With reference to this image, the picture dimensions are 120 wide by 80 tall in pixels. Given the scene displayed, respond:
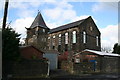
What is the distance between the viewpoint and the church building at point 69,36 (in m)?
37.0

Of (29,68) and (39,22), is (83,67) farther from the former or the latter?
(39,22)

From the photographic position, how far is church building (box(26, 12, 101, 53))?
121 ft

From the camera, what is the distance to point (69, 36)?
1512 inches

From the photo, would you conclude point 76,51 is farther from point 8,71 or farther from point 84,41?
point 8,71

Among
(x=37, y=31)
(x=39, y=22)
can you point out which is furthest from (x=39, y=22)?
(x=37, y=31)

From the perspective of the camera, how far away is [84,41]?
38.0 metres

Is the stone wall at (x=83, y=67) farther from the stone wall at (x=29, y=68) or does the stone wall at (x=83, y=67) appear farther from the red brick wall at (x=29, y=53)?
the stone wall at (x=29, y=68)

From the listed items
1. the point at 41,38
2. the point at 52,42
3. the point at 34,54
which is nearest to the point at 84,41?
the point at 52,42

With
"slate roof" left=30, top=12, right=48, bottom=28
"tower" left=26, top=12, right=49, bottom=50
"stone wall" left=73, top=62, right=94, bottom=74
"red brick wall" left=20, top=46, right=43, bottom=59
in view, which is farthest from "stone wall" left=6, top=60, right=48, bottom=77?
"slate roof" left=30, top=12, right=48, bottom=28

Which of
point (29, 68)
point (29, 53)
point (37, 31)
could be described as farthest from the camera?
point (37, 31)

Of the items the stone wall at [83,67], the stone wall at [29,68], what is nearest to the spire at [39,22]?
the stone wall at [83,67]

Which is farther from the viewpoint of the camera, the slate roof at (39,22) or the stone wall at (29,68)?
the slate roof at (39,22)

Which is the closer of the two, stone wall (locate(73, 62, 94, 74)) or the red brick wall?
the red brick wall

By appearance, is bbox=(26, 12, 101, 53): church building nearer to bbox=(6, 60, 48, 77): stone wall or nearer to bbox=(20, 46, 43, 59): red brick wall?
bbox=(20, 46, 43, 59): red brick wall
